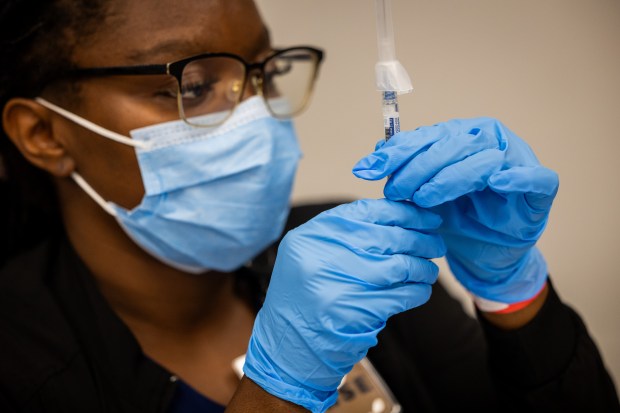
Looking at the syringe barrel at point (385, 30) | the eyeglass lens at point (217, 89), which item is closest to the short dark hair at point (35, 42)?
the eyeglass lens at point (217, 89)

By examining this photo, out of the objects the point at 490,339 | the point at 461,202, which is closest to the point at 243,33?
the point at 461,202

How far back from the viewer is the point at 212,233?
130cm

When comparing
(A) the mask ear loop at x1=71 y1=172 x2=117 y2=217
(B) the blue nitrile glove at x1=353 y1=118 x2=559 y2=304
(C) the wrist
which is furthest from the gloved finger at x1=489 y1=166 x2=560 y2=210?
(A) the mask ear loop at x1=71 y1=172 x2=117 y2=217

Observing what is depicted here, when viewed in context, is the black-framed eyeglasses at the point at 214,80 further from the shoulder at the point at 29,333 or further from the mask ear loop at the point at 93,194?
the shoulder at the point at 29,333

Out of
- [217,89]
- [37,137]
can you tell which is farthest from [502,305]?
[37,137]

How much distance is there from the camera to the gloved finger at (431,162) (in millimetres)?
913

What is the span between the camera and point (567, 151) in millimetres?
2010

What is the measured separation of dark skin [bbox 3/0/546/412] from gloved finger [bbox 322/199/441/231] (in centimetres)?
38

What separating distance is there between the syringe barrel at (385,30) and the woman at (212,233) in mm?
143

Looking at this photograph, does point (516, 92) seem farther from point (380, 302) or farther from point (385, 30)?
point (380, 302)

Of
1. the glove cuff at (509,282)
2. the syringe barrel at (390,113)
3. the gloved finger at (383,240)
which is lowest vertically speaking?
the glove cuff at (509,282)

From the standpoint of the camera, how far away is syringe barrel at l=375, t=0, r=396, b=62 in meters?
0.91

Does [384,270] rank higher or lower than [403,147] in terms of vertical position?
lower

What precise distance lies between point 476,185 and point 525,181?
0.07 metres
